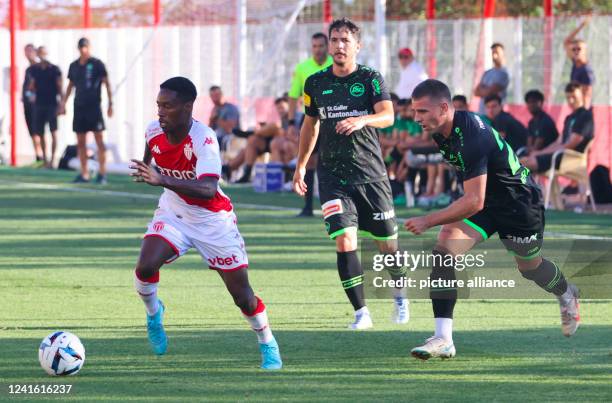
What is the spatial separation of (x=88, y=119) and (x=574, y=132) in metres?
8.85

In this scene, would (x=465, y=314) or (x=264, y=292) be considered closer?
(x=465, y=314)

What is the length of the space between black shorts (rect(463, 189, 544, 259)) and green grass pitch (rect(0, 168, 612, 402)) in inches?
26.6

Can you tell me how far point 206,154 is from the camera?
8406 mm

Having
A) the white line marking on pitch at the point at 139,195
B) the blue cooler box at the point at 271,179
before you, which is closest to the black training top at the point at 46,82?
the white line marking on pitch at the point at 139,195

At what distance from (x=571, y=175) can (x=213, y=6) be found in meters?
13.7

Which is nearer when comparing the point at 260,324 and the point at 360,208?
the point at 260,324

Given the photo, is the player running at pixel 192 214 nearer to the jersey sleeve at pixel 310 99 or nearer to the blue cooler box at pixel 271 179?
the jersey sleeve at pixel 310 99

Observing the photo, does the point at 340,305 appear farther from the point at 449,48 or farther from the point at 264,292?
the point at 449,48

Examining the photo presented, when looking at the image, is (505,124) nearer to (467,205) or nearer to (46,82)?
(467,205)

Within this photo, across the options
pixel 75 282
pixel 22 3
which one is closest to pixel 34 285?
pixel 75 282

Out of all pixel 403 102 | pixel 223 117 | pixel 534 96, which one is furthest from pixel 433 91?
pixel 223 117

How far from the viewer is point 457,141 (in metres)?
8.62

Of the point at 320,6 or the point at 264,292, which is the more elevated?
the point at 320,6

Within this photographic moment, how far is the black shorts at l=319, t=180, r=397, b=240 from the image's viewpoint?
1023 centimetres
